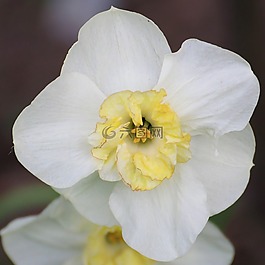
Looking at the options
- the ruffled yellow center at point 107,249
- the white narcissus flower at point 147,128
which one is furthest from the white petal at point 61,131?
the ruffled yellow center at point 107,249

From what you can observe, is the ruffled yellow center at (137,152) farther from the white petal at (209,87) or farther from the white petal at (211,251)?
the white petal at (211,251)

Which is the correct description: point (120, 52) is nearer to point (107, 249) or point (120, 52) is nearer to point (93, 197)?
point (93, 197)

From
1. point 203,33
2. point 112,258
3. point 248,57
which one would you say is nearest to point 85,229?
point 112,258

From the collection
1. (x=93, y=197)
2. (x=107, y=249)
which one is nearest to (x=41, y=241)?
(x=107, y=249)


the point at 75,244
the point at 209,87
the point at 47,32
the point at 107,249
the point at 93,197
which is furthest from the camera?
the point at 47,32

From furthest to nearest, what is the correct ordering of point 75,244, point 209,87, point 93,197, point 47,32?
point 47,32 → point 75,244 → point 93,197 → point 209,87
